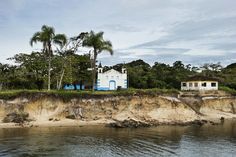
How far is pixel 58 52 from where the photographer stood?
61.3 m

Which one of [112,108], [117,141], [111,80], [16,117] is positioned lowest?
[117,141]

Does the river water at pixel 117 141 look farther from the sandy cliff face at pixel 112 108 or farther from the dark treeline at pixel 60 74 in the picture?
the dark treeline at pixel 60 74

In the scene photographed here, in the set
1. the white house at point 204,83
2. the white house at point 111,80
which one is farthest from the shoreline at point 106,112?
the white house at point 111,80

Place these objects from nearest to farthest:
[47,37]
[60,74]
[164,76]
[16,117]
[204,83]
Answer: [16,117] → [47,37] → [60,74] → [204,83] → [164,76]

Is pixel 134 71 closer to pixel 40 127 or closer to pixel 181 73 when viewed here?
pixel 181 73

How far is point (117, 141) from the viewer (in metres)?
39.1

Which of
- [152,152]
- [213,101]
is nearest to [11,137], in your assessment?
[152,152]

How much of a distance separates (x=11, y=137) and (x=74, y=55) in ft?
93.4

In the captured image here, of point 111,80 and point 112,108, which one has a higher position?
point 111,80

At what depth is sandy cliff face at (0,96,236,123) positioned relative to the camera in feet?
170

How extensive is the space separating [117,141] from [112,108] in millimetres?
16601

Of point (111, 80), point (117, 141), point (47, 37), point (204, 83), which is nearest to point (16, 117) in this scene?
point (47, 37)

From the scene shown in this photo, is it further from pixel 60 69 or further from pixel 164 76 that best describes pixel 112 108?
pixel 164 76

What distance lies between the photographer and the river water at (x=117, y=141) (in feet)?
110
